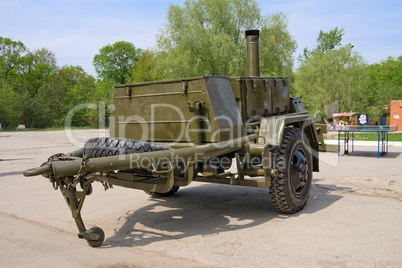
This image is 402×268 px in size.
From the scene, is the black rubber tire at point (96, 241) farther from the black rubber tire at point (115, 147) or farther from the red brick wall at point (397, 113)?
the red brick wall at point (397, 113)

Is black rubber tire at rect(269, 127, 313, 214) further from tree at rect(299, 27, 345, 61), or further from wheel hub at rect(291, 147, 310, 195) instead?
tree at rect(299, 27, 345, 61)

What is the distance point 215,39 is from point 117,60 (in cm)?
3990

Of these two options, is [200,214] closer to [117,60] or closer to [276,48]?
[276,48]

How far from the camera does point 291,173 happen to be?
543 cm

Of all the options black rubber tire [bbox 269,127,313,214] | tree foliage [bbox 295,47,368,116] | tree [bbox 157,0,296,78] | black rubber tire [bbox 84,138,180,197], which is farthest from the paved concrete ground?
tree foliage [bbox 295,47,368,116]

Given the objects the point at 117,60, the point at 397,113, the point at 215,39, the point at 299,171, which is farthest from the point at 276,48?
the point at 117,60

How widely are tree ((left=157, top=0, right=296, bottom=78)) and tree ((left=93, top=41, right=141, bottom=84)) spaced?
115ft

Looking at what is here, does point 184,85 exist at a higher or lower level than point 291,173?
higher

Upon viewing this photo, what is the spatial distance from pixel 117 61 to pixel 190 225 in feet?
208

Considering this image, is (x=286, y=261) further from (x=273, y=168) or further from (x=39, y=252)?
(x=39, y=252)

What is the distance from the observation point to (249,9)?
3062 centimetres

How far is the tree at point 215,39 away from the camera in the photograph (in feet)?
96.0

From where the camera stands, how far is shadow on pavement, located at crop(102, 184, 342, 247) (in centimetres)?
460

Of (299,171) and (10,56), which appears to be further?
(10,56)
